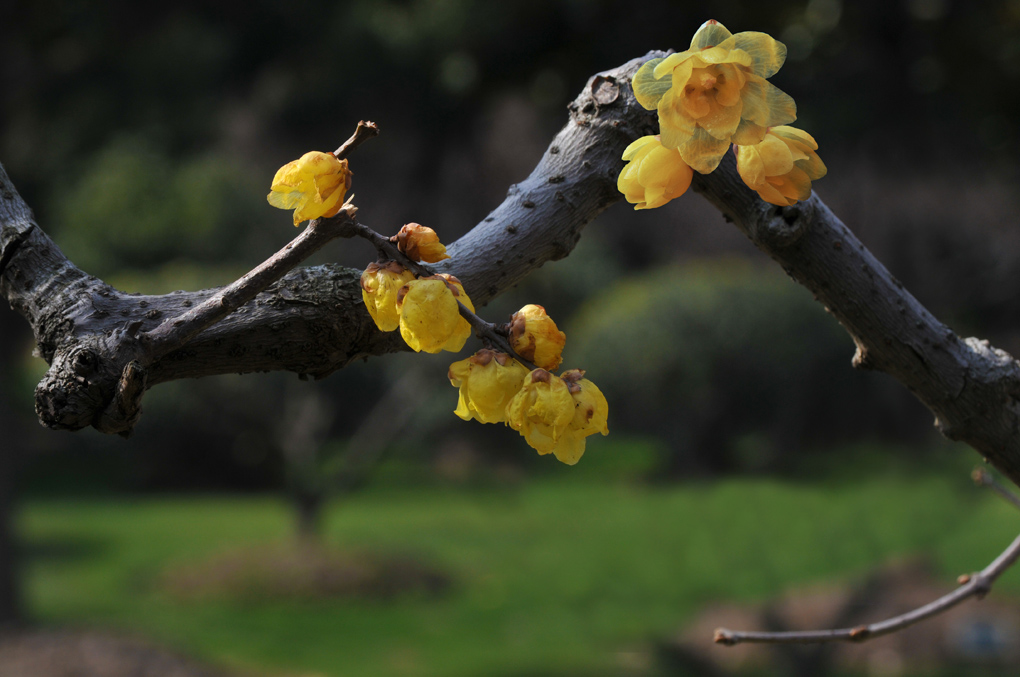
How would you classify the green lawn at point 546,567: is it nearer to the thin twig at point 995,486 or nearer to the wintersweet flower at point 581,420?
the thin twig at point 995,486

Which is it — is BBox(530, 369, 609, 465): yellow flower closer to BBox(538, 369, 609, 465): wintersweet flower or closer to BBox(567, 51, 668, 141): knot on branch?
BBox(538, 369, 609, 465): wintersweet flower

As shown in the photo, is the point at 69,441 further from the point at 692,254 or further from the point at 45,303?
the point at 45,303

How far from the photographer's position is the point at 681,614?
458 cm

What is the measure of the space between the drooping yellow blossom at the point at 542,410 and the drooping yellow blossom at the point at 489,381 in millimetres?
13

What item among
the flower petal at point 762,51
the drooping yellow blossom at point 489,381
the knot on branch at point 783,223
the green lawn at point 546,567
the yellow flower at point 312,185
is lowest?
the green lawn at point 546,567

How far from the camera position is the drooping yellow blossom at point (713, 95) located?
0.57m

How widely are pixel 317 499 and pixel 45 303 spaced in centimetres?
493

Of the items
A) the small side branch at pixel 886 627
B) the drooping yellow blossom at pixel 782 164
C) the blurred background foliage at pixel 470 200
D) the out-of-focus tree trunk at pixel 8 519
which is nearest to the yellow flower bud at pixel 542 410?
the drooping yellow blossom at pixel 782 164

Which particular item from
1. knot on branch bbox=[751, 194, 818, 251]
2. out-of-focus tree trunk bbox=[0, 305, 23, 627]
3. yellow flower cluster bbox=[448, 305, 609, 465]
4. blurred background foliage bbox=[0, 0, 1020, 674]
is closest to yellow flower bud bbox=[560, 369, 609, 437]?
yellow flower cluster bbox=[448, 305, 609, 465]

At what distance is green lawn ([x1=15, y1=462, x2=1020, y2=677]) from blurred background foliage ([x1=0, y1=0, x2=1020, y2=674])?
0.55m

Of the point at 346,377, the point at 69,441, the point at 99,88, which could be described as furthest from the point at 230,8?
the point at 69,441

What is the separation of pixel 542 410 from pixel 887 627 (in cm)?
72

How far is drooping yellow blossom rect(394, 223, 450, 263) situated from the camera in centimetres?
63

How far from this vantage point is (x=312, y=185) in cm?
58
